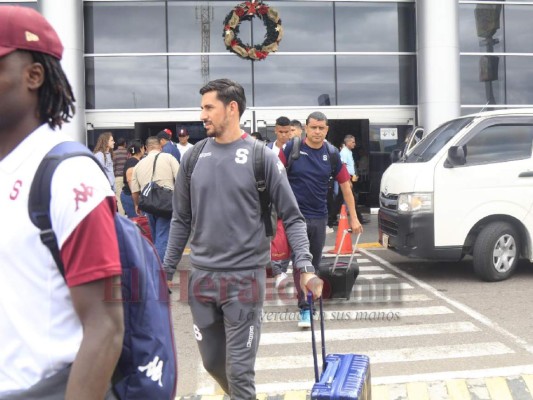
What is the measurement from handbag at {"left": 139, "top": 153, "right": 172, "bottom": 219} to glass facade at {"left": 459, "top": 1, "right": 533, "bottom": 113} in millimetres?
10227

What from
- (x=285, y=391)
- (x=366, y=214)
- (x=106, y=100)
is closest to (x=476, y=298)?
(x=285, y=391)

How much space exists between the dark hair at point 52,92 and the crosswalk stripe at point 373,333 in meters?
4.52

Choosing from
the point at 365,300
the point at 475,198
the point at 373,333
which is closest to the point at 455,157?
the point at 475,198

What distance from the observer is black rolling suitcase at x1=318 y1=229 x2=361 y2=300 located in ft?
23.9

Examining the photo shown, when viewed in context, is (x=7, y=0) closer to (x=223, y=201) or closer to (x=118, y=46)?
(x=118, y=46)

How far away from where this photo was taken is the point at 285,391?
4.70 meters

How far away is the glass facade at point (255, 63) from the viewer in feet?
52.7

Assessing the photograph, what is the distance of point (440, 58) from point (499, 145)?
7541 mm

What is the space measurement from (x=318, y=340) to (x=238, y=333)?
2527mm

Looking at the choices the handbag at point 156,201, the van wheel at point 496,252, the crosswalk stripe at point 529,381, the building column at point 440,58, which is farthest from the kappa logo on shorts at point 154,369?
the building column at point 440,58

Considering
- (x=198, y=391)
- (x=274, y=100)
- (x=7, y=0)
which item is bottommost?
(x=198, y=391)

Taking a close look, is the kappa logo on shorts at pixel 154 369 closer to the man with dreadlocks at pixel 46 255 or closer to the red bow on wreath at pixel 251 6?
the man with dreadlocks at pixel 46 255

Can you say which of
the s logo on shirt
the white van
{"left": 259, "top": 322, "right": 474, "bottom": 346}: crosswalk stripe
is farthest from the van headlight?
the s logo on shirt

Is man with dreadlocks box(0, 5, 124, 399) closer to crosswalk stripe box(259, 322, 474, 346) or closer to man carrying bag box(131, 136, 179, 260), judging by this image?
crosswalk stripe box(259, 322, 474, 346)
